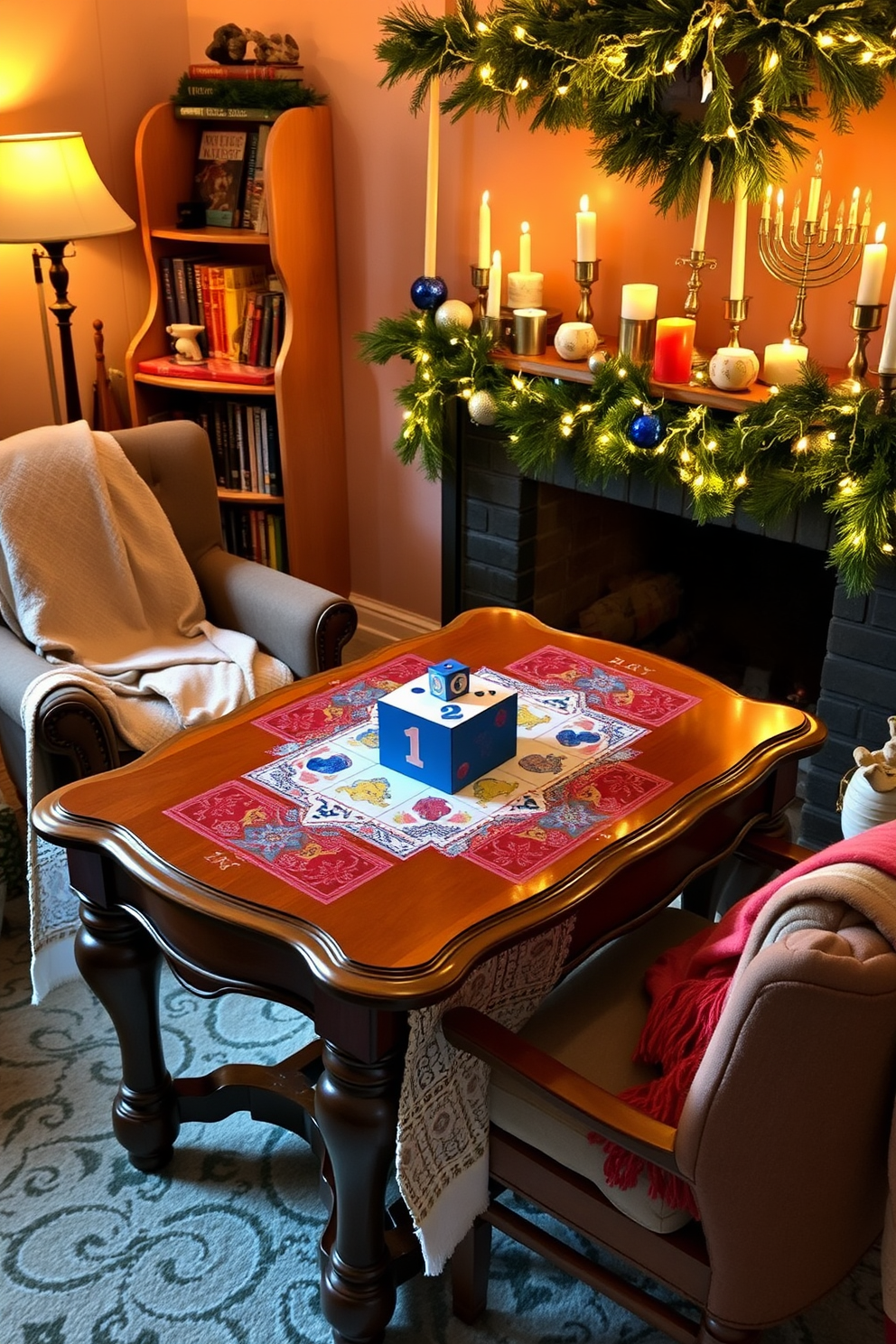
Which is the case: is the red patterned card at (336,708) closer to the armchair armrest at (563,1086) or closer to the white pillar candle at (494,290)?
the armchair armrest at (563,1086)

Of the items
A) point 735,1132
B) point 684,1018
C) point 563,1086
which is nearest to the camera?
point 735,1132

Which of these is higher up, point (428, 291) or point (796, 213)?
point (796, 213)

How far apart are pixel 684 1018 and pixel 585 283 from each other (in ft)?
5.94

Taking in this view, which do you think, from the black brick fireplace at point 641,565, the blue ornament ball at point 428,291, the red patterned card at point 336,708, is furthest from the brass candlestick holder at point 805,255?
the red patterned card at point 336,708

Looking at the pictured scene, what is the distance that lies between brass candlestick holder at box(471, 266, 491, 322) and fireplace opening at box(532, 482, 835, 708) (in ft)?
1.48

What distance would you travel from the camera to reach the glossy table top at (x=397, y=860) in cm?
140

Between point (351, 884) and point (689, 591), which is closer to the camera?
point (351, 884)

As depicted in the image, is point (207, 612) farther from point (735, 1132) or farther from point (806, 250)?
point (735, 1132)

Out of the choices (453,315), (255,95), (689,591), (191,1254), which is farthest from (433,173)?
(191,1254)

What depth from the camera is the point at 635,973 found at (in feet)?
5.60

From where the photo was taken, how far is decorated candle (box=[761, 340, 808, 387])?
7.97 ft

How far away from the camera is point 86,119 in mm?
3268

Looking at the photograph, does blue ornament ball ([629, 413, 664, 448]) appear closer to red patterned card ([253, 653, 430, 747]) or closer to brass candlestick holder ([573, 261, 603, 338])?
brass candlestick holder ([573, 261, 603, 338])

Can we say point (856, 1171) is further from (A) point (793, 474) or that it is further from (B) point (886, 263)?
(B) point (886, 263)
